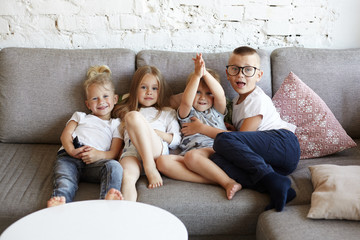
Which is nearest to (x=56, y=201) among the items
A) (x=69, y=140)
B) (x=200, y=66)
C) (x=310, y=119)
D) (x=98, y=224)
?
(x=98, y=224)

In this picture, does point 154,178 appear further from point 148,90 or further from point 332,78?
point 332,78

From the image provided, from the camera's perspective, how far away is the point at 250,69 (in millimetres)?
2189

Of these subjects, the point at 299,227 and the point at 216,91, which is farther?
the point at 216,91

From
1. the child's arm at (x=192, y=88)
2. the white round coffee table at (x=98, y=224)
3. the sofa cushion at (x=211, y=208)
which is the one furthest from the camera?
the child's arm at (x=192, y=88)

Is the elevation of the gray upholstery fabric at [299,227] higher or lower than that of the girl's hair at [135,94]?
lower

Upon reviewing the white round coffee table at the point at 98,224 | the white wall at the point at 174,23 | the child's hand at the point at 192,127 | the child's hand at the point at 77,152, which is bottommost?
the child's hand at the point at 77,152

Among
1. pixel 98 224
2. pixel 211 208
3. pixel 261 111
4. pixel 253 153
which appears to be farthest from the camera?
pixel 261 111

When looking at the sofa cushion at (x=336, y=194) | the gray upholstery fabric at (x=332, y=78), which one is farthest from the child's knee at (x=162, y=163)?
the gray upholstery fabric at (x=332, y=78)

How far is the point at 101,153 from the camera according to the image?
2.08 m

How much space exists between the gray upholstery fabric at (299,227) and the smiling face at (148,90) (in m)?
0.92

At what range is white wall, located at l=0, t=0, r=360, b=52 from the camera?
2.52m

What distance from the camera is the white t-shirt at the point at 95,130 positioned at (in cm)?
215

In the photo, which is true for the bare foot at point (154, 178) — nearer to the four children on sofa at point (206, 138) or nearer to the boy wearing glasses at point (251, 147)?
the four children on sofa at point (206, 138)

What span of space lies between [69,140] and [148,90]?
1.66 ft
